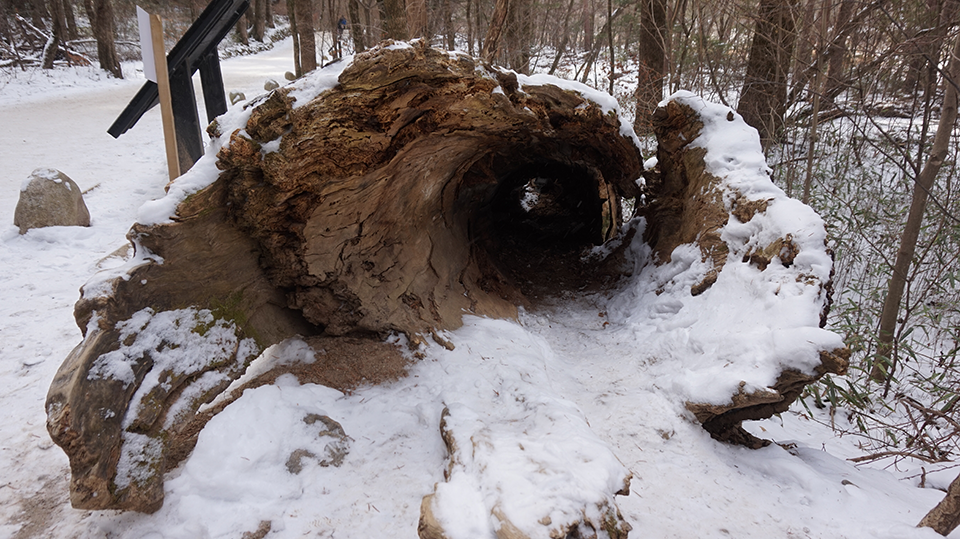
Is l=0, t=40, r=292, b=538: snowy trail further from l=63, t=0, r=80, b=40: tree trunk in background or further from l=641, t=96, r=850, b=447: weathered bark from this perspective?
l=63, t=0, r=80, b=40: tree trunk in background

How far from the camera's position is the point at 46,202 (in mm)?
6047

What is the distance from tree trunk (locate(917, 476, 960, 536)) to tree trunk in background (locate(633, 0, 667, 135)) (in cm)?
684

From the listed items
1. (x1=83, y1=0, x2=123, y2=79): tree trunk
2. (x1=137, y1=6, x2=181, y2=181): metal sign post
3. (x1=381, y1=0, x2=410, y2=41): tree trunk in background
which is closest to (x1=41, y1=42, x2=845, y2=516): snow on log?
(x1=137, y1=6, x2=181, y2=181): metal sign post

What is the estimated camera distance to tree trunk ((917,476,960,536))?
2.29 metres

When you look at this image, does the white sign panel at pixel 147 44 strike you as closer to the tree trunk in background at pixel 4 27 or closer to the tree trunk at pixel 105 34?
the tree trunk at pixel 105 34

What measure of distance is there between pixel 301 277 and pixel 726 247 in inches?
133

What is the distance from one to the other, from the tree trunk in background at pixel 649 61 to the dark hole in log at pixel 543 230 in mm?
1614

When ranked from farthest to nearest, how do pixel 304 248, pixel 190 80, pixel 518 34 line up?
pixel 518 34, pixel 190 80, pixel 304 248

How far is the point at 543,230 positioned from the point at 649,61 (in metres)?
3.52

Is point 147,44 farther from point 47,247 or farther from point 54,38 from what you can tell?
point 54,38

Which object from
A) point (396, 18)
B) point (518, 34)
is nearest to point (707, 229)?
point (396, 18)

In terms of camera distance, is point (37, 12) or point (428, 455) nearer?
point (428, 455)

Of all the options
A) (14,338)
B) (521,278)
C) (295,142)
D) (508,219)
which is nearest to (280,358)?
(295,142)

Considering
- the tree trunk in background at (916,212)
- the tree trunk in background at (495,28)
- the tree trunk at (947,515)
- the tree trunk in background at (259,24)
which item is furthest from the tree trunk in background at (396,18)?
the tree trunk in background at (259,24)
